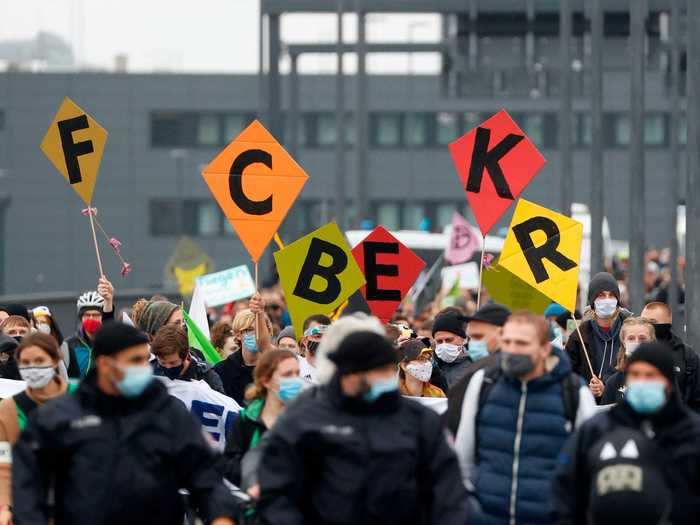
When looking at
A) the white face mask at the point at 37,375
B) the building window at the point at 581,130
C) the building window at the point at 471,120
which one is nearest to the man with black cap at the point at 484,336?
the white face mask at the point at 37,375

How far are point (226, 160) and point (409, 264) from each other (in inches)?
68.1

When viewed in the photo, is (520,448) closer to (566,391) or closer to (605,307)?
(566,391)

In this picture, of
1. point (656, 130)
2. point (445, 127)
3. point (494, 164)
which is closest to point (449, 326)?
point (494, 164)

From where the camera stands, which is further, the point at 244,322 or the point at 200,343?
the point at 200,343

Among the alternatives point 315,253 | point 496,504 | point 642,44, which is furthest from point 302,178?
point 642,44

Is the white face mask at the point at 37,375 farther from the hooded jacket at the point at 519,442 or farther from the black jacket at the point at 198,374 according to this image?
the black jacket at the point at 198,374

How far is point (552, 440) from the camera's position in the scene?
8344 mm

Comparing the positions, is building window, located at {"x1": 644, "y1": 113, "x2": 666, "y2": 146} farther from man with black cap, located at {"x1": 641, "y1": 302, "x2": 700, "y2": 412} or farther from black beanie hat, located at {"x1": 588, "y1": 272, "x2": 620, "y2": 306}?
man with black cap, located at {"x1": 641, "y1": 302, "x2": 700, "y2": 412}

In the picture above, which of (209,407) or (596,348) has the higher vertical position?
(596,348)

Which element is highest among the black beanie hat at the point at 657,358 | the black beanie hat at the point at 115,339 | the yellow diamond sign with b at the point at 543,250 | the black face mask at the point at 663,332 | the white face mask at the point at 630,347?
the yellow diamond sign with b at the point at 543,250

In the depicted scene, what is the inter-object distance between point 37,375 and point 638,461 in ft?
9.28

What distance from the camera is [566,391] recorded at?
27.7 ft

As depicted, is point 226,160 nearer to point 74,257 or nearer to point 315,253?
point 315,253

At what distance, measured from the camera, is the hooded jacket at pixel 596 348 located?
1399 cm
